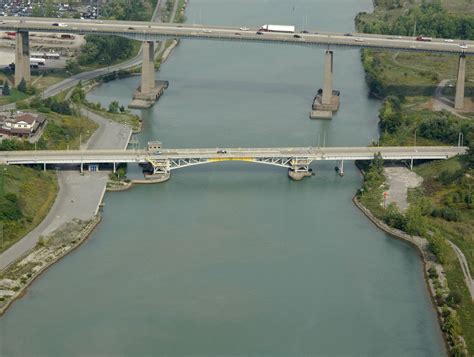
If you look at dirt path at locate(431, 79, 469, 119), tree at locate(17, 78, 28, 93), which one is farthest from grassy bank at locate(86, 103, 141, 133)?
dirt path at locate(431, 79, 469, 119)

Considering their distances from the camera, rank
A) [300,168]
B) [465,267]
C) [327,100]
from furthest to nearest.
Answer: [327,100]
[300,168]
[465,267]

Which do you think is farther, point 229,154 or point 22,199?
point 229,154

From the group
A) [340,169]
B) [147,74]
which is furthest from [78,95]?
[340,169]

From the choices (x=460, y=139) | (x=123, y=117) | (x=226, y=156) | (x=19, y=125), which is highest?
(x=19, y=125)

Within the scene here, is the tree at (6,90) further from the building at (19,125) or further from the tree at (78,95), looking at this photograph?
the building at (19,125)

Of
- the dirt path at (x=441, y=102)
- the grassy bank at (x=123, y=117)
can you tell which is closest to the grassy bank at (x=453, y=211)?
the dirt path at (x=441, y=102)

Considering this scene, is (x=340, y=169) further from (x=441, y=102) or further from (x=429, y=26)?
(x=429, y=26)

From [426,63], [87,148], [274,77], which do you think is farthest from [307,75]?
[87,148]
